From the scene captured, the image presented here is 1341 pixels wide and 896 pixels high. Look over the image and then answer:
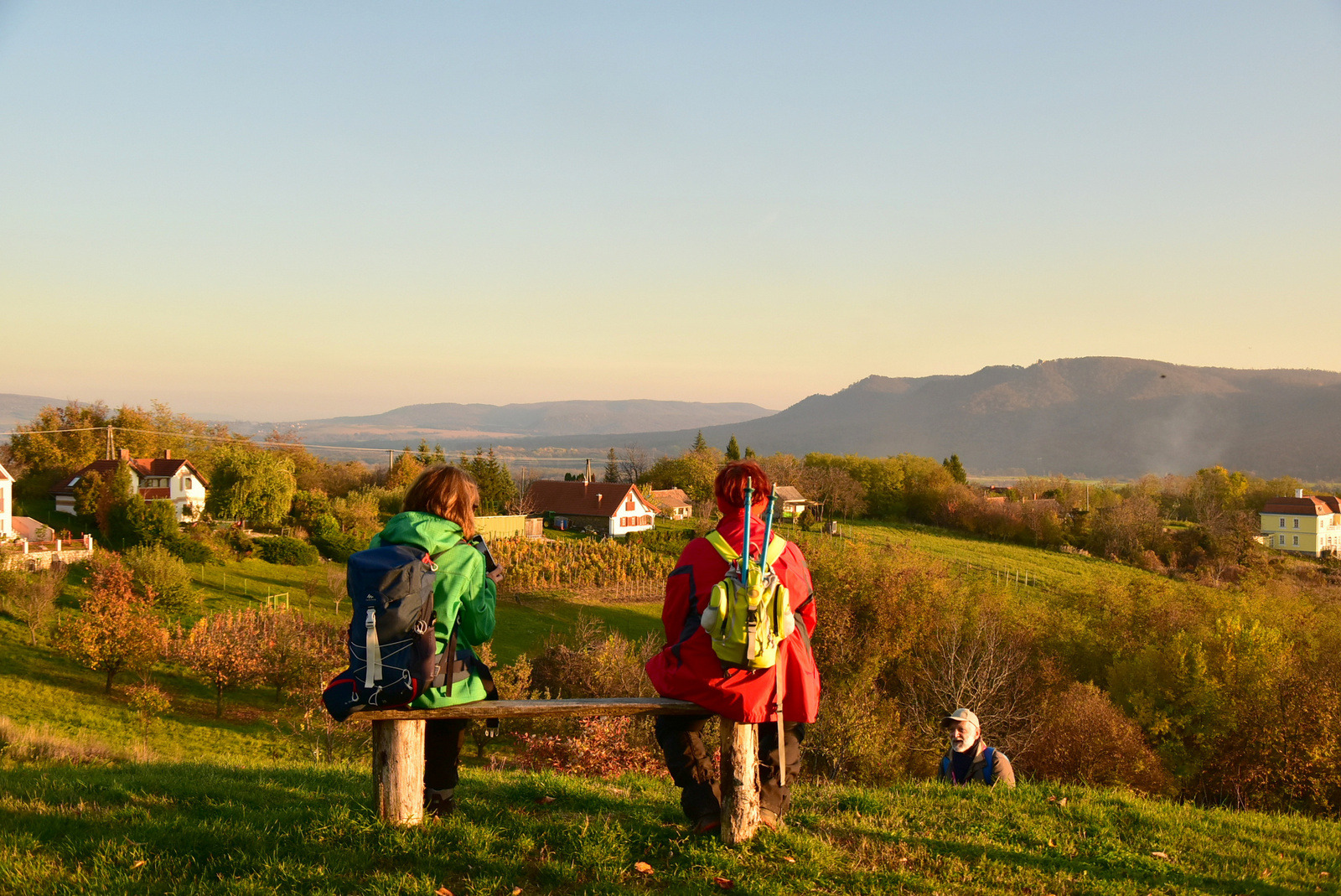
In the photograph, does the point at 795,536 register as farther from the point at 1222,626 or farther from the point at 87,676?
the point at 87,676

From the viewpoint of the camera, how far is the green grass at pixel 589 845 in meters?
4.02

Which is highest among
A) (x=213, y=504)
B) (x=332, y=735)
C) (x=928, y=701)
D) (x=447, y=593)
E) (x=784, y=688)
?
(x=447, y=593)

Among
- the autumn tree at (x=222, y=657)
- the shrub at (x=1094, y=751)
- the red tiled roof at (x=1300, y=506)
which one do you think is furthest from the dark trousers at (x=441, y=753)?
the red tiled roof at (x=1300, y=506)

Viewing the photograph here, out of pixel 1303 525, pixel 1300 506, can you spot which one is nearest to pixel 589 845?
pixel 1303 525

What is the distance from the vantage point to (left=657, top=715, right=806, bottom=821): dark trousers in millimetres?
4637

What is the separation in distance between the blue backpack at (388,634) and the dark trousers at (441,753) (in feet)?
2.14

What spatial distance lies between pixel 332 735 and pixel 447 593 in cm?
1920

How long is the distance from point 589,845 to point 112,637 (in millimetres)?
27101

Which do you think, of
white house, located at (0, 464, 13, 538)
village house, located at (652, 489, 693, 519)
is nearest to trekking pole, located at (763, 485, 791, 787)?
white house, located at (0, 464, 13, 538)

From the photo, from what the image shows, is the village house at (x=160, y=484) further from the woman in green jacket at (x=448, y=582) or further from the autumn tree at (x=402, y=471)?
the woman in green jacket at (x=448, y=582)

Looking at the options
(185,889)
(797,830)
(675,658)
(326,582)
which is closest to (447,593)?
(675,658)

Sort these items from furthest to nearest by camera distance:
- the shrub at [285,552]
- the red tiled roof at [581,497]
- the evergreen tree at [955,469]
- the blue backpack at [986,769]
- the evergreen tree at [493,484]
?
the evergreen tree at [955,469] → the red tiled roof at [581,497] → the evergreen tree at [493,484] → the shrub at [285,552] → the blue backpack at [986,769]

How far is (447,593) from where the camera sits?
4.29 m

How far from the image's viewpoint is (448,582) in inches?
169
